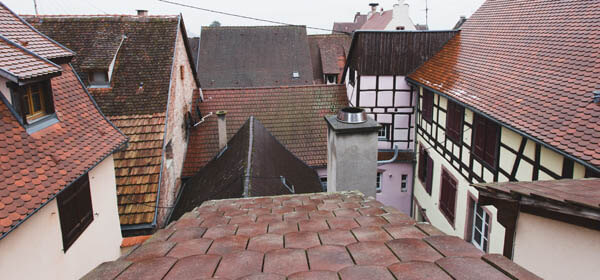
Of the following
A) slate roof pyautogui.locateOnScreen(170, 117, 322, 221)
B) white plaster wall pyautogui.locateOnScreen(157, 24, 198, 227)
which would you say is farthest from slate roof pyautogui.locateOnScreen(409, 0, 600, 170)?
white plaster wall pyautogui.locateOnScreen(157, 24, 198, 227)

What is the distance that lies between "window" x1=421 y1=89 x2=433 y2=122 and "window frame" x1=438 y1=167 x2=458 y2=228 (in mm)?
2179

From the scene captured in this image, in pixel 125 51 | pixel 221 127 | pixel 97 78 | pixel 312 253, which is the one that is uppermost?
pixel 125 51

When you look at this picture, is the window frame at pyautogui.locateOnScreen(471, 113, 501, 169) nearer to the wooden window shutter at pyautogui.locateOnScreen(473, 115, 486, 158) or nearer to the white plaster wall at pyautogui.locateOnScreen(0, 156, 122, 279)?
the wooden window shutter at pyautogui.locateOnScreen(473, 115, 486, 158)

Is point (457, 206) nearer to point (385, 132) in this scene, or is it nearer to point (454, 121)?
point (454, 121)

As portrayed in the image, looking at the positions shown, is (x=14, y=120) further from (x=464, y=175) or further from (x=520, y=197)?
(x=464, y=175)

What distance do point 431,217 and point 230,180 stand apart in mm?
7506

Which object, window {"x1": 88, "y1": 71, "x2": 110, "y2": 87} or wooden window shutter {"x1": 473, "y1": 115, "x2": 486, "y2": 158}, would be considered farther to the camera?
window {"x1": 88, "y1": 71, "x2": 110, "y2": 87}

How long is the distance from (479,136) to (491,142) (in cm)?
56

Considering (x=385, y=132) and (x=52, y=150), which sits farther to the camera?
(x=385, y=132)

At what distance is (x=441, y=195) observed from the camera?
469 inches

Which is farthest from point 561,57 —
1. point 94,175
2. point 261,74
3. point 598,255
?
point 261,74

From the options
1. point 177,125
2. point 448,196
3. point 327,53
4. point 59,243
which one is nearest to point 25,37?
point 59,243

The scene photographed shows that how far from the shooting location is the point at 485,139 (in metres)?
9.09

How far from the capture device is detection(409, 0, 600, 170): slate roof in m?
6.49
